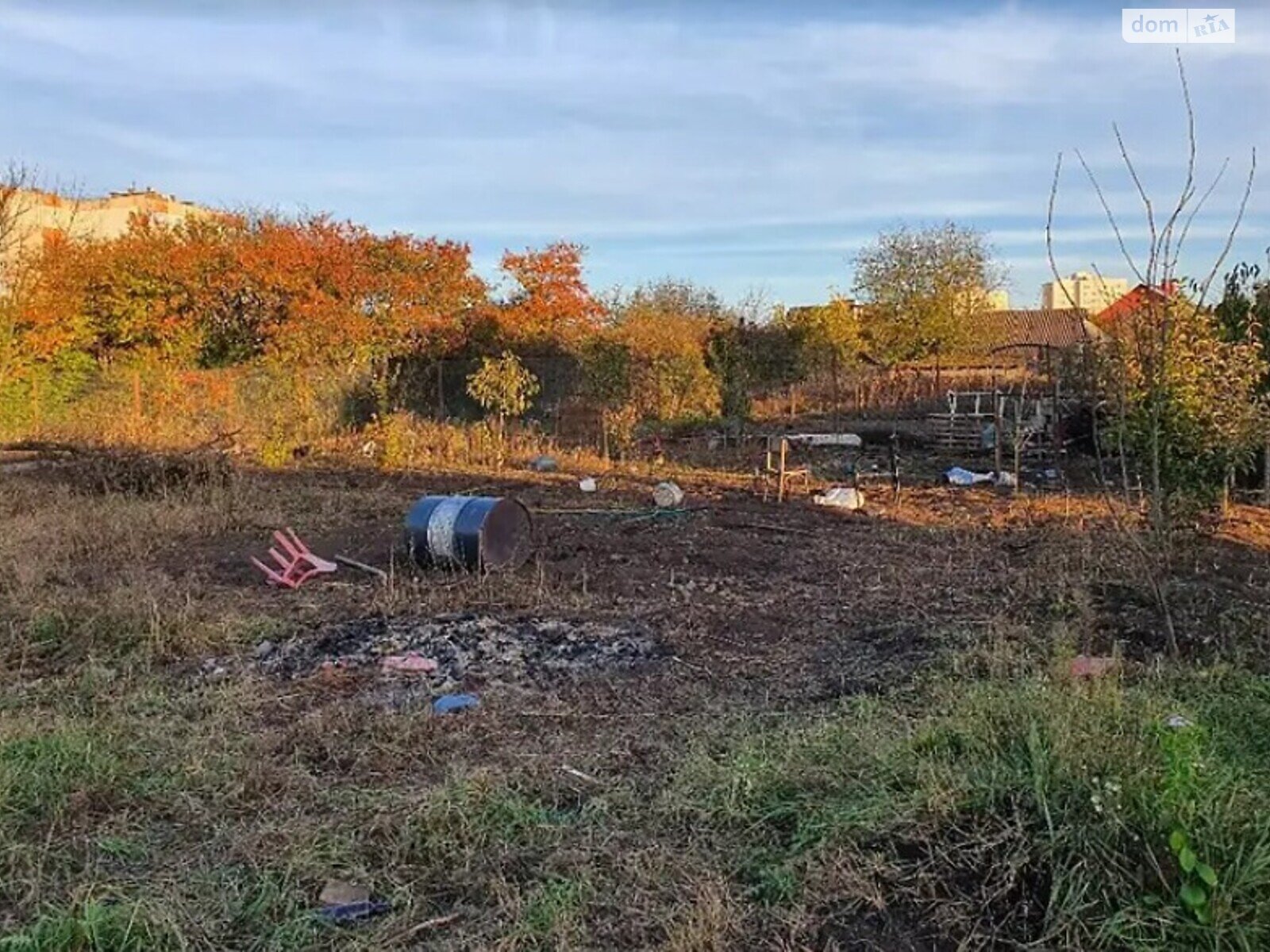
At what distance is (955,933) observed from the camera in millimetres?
2443

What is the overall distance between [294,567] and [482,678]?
9.50 feet

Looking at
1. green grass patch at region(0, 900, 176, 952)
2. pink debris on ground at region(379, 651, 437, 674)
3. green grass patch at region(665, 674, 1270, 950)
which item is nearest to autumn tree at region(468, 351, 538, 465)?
A: pink debris on ground at region(379, 651, 437, 674)

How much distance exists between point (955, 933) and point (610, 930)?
2.72 feet

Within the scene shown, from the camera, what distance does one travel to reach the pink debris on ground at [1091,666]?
13.7 feet

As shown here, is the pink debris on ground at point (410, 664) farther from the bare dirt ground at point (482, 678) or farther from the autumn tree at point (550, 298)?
the autumn tree at point (550, 298)

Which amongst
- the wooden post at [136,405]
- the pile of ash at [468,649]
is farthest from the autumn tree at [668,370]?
the pile of ash at [468,649]

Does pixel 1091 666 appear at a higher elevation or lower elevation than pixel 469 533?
lower

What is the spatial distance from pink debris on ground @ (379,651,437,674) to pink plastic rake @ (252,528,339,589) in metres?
2.17

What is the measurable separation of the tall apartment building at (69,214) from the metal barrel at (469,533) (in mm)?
10675

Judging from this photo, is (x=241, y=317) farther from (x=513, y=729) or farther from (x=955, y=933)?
(x=955, y=933)

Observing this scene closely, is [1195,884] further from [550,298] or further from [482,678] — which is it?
[550,298]

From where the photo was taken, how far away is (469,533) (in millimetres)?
7055

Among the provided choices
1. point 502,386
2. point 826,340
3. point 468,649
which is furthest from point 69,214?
point 468,649

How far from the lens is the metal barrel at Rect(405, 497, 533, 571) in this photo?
23.2 ft
